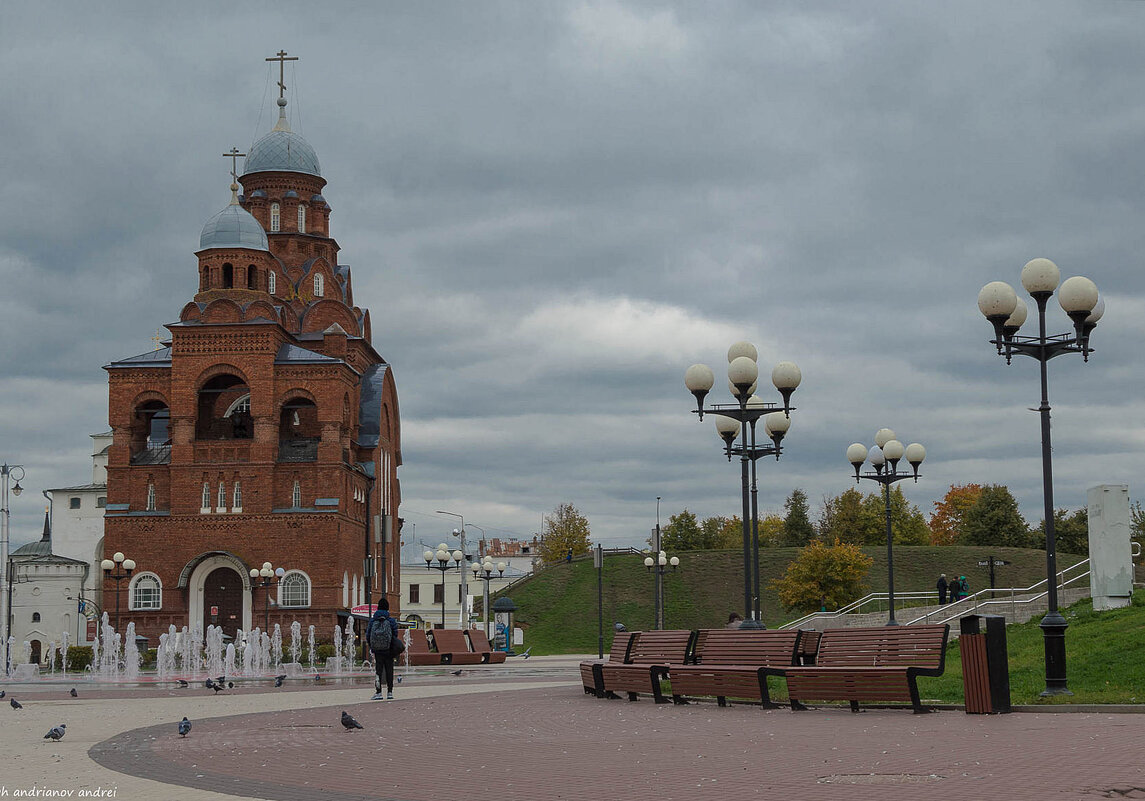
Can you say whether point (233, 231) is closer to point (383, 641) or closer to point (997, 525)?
point (383, 641)

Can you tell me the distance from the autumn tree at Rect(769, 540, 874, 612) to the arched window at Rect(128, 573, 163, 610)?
2847 centimetres

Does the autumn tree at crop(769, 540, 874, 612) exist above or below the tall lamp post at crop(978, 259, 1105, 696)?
below

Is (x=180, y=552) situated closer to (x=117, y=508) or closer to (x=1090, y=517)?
(x=117, y=508)

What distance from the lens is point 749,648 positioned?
16656mm

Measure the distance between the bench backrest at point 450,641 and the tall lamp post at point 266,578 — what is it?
15.4 metres

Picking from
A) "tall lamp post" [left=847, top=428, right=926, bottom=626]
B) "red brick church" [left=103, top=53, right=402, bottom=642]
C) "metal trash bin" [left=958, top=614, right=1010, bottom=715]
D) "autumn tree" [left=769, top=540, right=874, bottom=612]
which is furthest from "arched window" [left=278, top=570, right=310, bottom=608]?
"metal trash bin" [left=958, top=614, right=1010, bottom=715]

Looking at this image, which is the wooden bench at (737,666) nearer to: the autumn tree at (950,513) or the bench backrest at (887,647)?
the bench backrest at (887,647)

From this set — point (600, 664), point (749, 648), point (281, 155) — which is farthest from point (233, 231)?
point (749, 648)

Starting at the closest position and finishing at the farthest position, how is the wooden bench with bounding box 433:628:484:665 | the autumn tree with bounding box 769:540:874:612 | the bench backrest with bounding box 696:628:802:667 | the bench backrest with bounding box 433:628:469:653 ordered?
the bench backrest with bounding box 696:628:802:667 < the wooden bench with bounding box 433:628:484:665 < the bench backrest with bounding box 433:628:469:653 < the autumn tree with bounding box 769:540:874:612

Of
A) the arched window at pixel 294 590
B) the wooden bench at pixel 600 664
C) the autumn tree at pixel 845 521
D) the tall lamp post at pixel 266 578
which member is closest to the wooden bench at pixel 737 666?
the wooden bench at pixel 600 664

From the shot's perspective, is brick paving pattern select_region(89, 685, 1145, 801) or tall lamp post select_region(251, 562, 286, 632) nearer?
brick paving pattern select_region(89, 685, 1145, 801)

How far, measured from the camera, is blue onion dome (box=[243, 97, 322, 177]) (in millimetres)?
69625

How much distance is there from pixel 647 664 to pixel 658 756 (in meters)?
7.37

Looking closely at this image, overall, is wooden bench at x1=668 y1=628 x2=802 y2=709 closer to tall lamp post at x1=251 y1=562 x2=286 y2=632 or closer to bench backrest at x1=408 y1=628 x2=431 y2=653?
bench backrest at x1=408 y1=628 x2=431 y2=653
